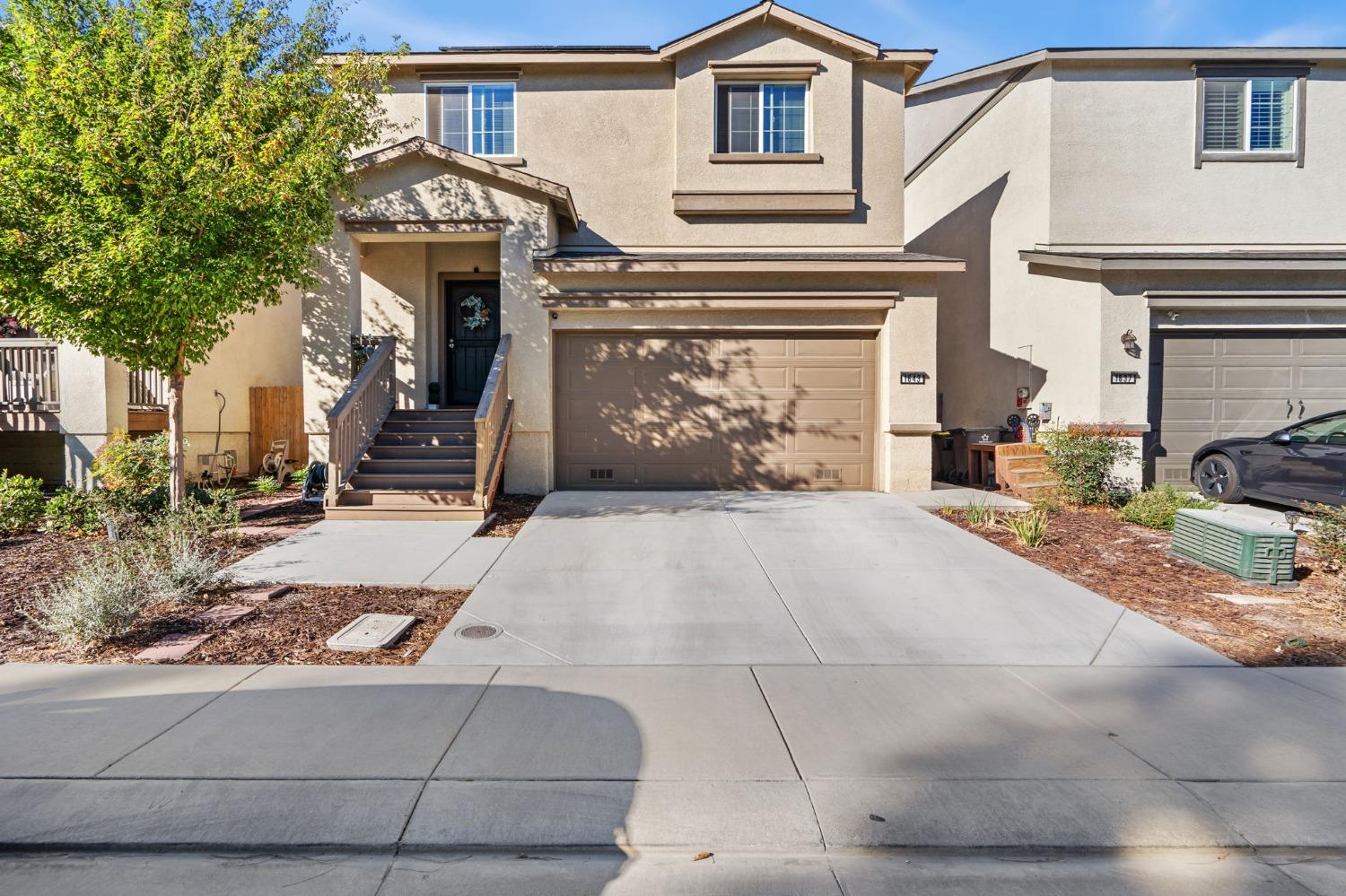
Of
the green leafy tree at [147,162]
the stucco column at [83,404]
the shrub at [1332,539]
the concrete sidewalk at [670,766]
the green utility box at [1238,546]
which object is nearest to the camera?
the concrete sidewalk at [670,766]

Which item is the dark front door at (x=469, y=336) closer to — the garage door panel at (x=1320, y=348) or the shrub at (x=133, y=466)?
the shrub at (x=133, y=466)

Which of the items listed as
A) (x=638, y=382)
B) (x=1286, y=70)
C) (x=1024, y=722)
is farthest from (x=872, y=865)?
(x=1286, y=70)

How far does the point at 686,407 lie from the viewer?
10891 mm

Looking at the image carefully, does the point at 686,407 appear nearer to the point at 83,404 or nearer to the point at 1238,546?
the point at 1238,546

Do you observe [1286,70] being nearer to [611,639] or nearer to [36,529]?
[611,639]

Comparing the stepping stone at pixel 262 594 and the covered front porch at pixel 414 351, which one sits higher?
the covered front porch at pixel 414 351

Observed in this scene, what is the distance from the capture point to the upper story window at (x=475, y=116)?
38.7 feet

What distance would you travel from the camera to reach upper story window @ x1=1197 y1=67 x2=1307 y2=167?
11430 millimetres

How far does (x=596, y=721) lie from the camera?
3688mm

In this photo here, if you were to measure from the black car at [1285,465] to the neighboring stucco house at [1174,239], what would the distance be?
3.53 feet

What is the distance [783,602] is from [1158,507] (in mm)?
6079

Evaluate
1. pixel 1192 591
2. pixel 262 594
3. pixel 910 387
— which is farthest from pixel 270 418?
pixel 1192 591

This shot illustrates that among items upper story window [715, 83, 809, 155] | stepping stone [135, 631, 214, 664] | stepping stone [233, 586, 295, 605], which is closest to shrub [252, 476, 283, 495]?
stepping stone [233, 586, 295, 605]

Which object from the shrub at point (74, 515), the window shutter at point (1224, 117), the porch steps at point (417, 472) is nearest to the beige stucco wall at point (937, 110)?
the window shutter at point (1224, 117)
